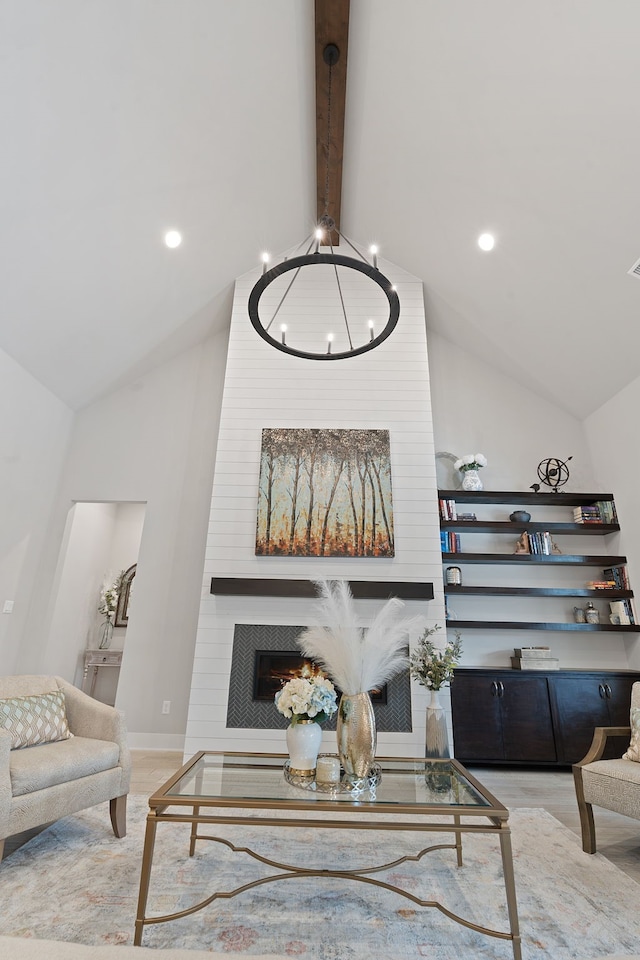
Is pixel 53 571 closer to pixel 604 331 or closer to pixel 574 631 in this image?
pixel 574 631

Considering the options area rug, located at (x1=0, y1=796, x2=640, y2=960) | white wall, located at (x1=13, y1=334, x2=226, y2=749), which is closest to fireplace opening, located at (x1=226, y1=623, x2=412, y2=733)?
white wall, located at (x1=13, y1=334, x2=226, y2=749)

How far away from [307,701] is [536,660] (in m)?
3.01

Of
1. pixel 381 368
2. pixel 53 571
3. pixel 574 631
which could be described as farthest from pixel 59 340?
pixel 574 631

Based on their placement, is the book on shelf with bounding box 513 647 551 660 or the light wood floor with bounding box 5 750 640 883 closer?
the light wood floor with bounding box 5 750 640 883

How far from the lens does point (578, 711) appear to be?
13.2 feet

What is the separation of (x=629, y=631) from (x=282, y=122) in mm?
5398

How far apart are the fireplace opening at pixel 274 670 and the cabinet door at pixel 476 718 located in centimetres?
65

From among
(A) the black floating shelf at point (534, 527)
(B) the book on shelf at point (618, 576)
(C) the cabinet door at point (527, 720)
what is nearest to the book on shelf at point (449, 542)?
(A) the black floating shelf at point (534, 527)

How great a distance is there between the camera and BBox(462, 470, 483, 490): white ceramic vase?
4898 mm

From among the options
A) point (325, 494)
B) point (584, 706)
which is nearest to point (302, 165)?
point (325, 494)

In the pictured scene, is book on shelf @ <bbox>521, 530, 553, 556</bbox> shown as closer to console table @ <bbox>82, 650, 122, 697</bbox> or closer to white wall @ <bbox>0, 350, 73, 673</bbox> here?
console table @ <bbox>82, 650, 122, 697</bbox>

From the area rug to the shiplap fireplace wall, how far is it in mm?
1464

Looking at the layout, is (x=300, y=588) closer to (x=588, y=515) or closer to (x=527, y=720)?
(x=527, y=720)

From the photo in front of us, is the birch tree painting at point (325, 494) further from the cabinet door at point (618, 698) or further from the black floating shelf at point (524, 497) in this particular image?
the cabinet door at point (618, 698)
